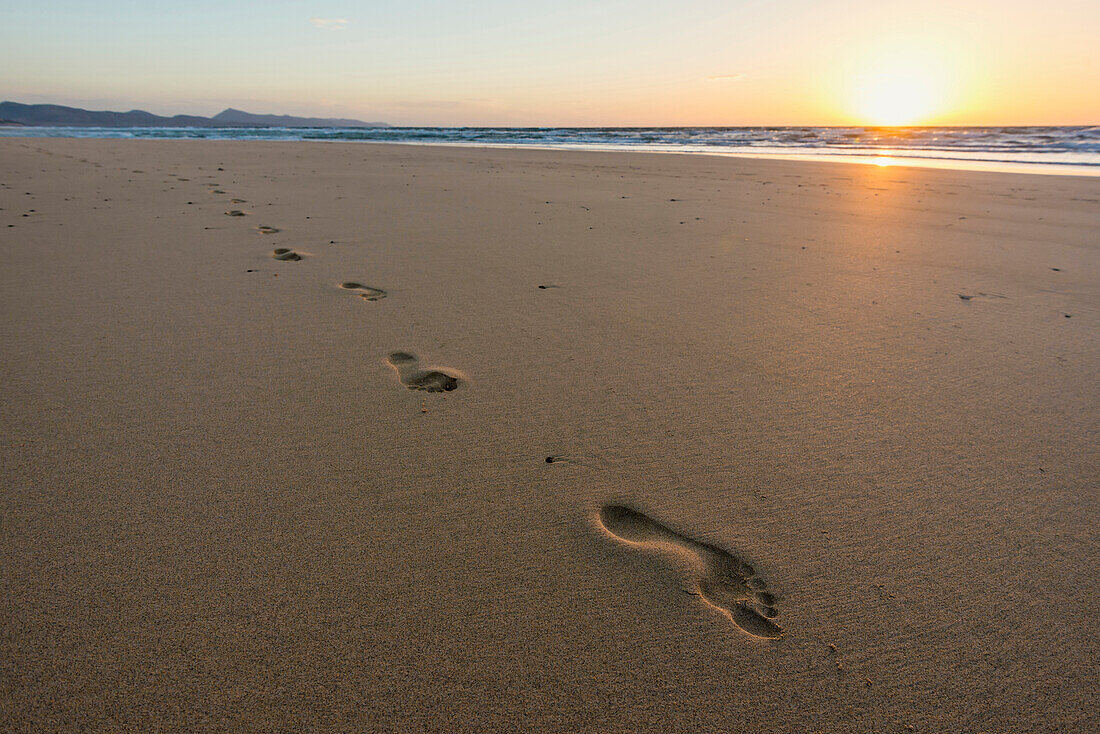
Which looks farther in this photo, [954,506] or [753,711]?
[954,506]

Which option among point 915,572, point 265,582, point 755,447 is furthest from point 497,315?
point 915,572

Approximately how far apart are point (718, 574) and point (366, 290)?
2.00m

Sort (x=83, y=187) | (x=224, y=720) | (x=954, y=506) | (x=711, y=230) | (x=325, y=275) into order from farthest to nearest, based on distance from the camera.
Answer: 1. (x=83, y=187)
2. (x=711, y=230)
3. (x=325, y=275)
4. (x=954, y=506)
5. (x=224, y=720)

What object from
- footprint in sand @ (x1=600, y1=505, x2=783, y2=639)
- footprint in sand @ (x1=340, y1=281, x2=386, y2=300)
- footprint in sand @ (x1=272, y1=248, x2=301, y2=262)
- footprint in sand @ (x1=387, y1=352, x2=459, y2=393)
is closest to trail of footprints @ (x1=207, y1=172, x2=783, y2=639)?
footprint in sand @ (x1=600, y1=505, x2=783, y2=639)

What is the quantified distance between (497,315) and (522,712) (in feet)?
5.35

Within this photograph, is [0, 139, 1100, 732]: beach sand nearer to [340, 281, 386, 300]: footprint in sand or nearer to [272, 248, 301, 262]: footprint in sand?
[340, 281, 386, 300]: footprint in sand

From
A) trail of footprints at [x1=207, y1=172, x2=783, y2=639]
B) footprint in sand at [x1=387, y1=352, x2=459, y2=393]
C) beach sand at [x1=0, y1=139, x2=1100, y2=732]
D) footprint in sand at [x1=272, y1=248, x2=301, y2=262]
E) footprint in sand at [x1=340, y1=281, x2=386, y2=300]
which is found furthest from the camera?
footprint in sand at [x1=272, y1=248, x2=301, y2=262]

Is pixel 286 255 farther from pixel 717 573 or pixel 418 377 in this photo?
pixel 717 573

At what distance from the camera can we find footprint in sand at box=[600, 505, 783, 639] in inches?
38.2

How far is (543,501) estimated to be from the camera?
123 centimetres

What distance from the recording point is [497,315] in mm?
2283

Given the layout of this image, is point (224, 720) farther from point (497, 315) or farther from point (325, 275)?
point (325, 275)

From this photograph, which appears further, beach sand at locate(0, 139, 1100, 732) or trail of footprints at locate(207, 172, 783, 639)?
trail of footprints at locate(207, 172, 783, 639)

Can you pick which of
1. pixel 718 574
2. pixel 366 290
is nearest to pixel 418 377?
pixel 366 290
